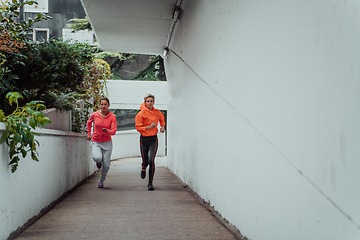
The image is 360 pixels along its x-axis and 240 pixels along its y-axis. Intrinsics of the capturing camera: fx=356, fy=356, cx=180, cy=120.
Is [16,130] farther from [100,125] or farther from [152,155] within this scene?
[152,155]

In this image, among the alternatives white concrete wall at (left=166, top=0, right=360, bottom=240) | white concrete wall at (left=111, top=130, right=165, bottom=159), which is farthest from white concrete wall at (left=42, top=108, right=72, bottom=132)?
white concrete wall at (left=111, top=130, right=165, bottom=159)

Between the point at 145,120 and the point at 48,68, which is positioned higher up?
the point at 48,68

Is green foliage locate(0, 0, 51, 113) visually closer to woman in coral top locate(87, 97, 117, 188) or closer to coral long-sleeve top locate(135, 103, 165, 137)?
woman in coral top locate(87, 97, 117, 188)

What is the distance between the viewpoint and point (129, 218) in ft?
14.4

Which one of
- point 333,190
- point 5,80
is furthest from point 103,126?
point 333,190

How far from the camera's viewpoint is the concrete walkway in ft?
12.1

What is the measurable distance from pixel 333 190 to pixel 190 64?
15.9 feet

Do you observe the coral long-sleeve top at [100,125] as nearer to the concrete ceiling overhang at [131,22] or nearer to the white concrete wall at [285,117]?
the concrete ceiling overhang at [131,22]

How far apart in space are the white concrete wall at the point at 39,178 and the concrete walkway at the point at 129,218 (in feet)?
0.59

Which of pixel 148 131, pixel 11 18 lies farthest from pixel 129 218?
pixel 11 18

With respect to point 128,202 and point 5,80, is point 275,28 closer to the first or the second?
point 128,202

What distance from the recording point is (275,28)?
2.66m

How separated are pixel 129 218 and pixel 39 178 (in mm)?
1240

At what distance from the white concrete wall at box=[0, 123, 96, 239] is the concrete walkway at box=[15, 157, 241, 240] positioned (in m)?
0.18
